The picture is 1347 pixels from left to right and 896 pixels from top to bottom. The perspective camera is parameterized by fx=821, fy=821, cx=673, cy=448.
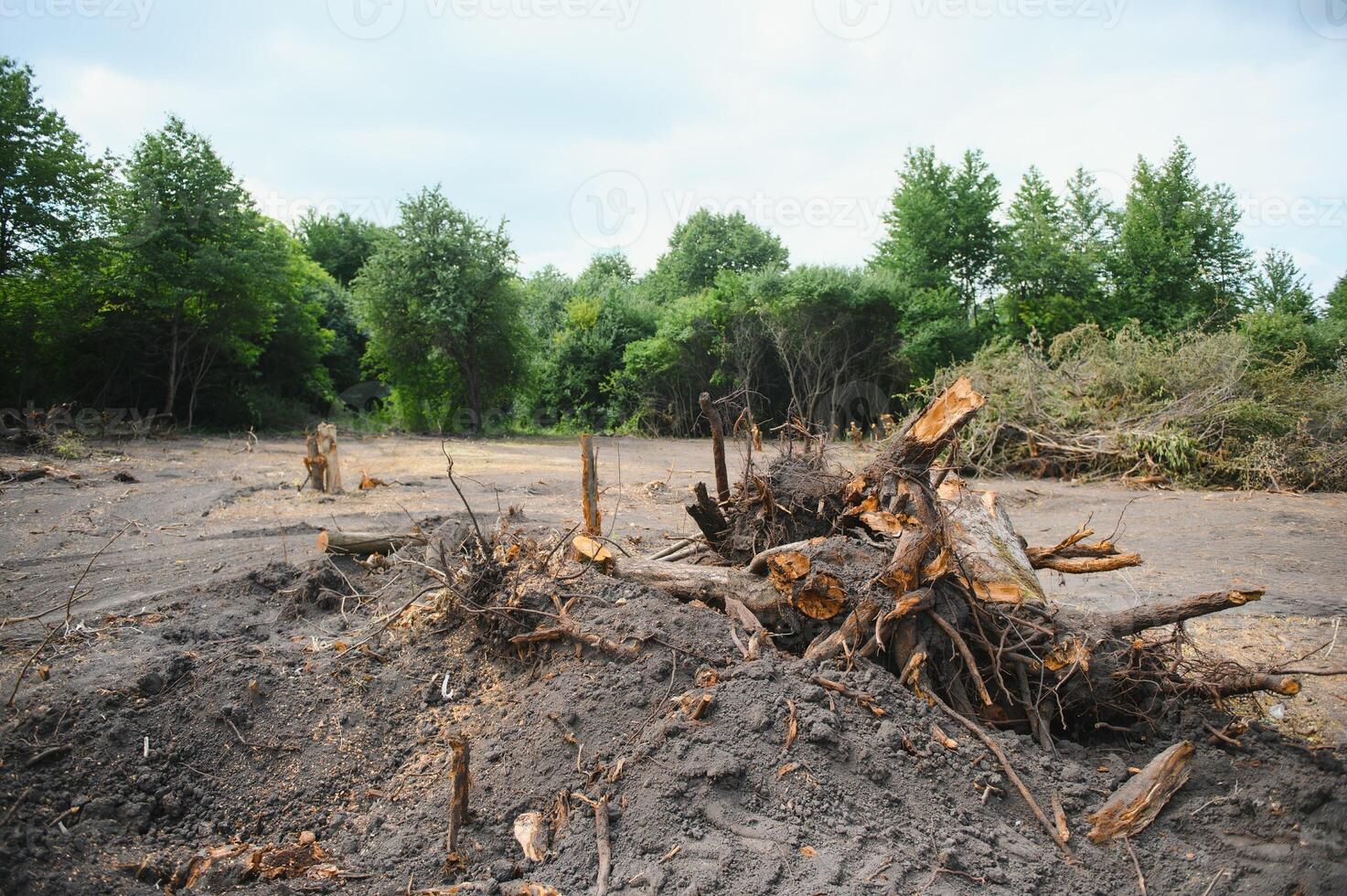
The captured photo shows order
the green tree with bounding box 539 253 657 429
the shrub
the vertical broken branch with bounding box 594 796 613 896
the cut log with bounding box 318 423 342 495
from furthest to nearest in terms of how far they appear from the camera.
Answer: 1. the green tree with bounding box 539 253 657 429
2. the shrub
3. the cut log with bounding box 318 423 342 495
4. the vertical broken branch with bounding box 594 796 613 896

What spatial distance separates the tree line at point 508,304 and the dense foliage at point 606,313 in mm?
62

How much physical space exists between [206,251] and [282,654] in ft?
59.9

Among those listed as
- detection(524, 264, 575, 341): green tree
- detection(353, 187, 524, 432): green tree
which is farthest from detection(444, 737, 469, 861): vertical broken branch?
detection(524, 264, 575, 341): green tree

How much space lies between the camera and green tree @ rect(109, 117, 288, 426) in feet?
62.8

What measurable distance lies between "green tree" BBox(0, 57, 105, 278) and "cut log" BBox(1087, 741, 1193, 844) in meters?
21.7

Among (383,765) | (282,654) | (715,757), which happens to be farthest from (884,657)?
(282,654)

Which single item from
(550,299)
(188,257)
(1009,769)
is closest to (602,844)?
(1009,769)

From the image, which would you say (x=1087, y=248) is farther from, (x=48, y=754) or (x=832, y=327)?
(x=48, y=754)

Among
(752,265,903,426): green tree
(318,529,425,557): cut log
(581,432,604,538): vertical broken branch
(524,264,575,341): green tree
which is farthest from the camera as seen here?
(524,264,575,341): green tree

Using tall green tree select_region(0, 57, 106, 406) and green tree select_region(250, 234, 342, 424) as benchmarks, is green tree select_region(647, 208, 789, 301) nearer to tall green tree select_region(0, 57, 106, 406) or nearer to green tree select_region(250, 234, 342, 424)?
green tree select_region(250, 234, 342, 424)

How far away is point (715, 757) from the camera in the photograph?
2.99 meters

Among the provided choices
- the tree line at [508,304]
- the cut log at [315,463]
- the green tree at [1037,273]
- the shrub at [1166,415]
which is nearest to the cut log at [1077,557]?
the shrub at [1166,415]

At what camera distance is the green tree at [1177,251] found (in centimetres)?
2228

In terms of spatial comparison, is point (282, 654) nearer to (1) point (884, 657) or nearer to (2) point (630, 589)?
(2) point (630, 589)
